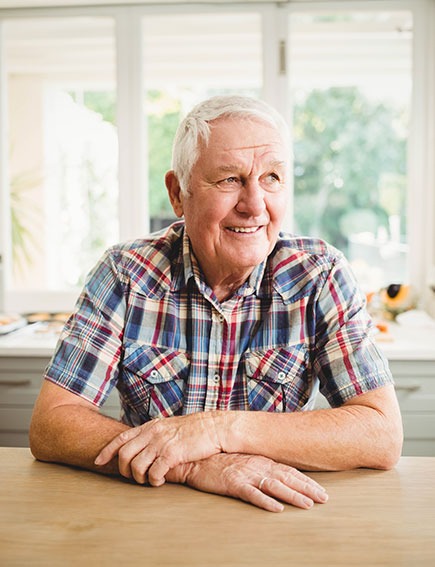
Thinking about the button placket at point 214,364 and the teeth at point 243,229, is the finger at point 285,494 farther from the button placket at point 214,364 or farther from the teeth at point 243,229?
the teeth at point 243,229

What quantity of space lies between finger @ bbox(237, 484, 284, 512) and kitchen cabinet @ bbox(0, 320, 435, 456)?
57.8 inches

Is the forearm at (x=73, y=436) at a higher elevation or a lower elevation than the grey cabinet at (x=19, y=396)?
higher

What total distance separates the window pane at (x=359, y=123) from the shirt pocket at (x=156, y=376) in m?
1.92

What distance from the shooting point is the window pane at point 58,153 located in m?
3.28

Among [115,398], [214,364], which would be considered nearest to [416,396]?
[115,398]

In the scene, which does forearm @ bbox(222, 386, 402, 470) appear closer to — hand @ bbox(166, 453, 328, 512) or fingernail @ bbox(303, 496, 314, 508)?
hand @ bbox(166, 453, 328, 512)

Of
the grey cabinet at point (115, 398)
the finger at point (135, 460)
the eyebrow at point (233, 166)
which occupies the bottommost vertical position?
the grey cabinet at point (115, 398)

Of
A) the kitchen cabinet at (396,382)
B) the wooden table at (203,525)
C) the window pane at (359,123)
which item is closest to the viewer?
the wooden table at (203,525)

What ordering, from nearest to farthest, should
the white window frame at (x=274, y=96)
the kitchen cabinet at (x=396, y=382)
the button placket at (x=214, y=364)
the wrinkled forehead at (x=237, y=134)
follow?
the wrinkled forehead at (x=237, y=134), the button placket at (x=214, y=364), the kitchen cabinet at (x=396, y=382), the white window frame at (x=274, y=96)

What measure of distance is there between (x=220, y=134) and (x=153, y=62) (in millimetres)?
2017

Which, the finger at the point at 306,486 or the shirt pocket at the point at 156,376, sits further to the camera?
the shirt pocket at the point at 156,376

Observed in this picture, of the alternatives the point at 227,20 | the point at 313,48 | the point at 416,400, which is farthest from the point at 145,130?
the point at 416,400

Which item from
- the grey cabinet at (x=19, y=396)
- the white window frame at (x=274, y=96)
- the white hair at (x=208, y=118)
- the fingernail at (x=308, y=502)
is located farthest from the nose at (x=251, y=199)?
the white window frame at (x=274, y=96)

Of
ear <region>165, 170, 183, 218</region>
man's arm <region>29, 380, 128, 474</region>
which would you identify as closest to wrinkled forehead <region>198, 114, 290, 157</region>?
ear <region>165, 170, 183, 218</region>
